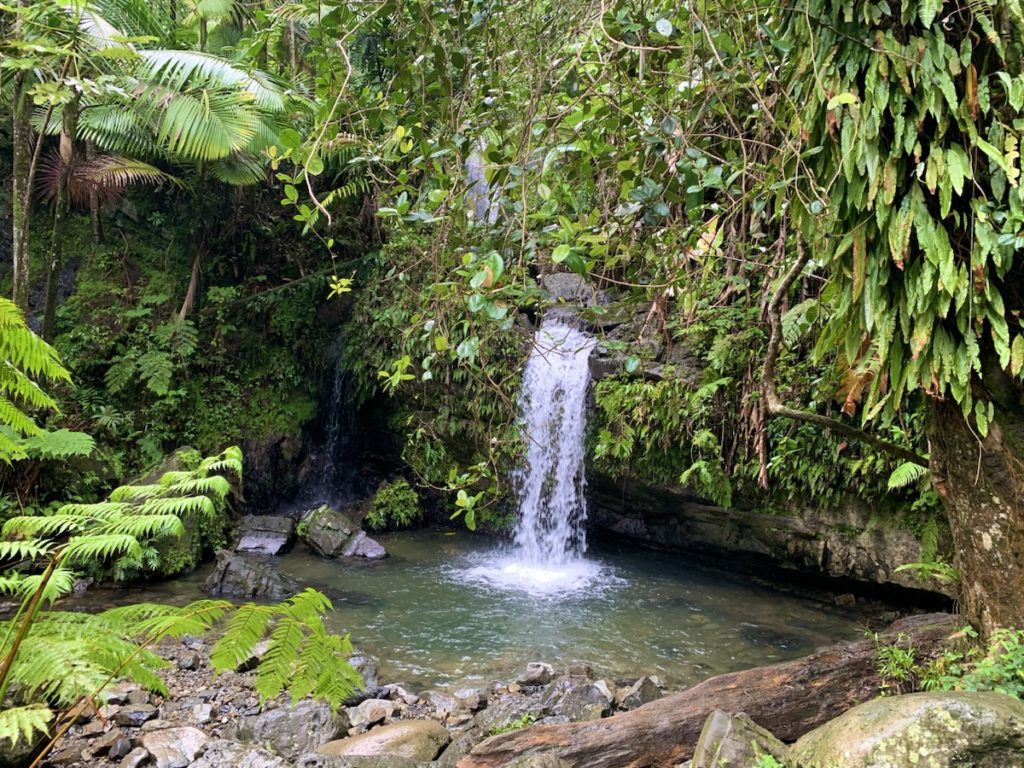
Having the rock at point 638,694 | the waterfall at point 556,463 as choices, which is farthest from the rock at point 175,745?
the waterfall at point 556,463

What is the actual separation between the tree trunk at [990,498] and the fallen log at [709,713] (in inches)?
25.0

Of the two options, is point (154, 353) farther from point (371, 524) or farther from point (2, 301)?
point (2, 301)

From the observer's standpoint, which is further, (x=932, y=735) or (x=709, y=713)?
(x=709, y=713)

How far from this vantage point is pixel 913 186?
2949mm

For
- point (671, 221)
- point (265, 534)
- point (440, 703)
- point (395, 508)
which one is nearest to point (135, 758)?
point (440, 703)

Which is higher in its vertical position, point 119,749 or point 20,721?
point 20,721

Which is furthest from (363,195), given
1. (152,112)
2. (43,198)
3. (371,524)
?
(371,524)

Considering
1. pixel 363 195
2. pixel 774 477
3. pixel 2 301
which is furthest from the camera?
pixel 363 195

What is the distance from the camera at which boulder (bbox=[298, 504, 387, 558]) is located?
873 centimetres

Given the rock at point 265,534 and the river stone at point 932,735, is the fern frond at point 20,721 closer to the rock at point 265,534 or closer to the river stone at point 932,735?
the river stone at point 932,735

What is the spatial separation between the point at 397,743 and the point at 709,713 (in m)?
1.95

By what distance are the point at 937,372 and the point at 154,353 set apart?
978 centimetres

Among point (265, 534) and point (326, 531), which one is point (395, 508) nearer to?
point (326, 531)

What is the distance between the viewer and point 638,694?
4.73 meters
